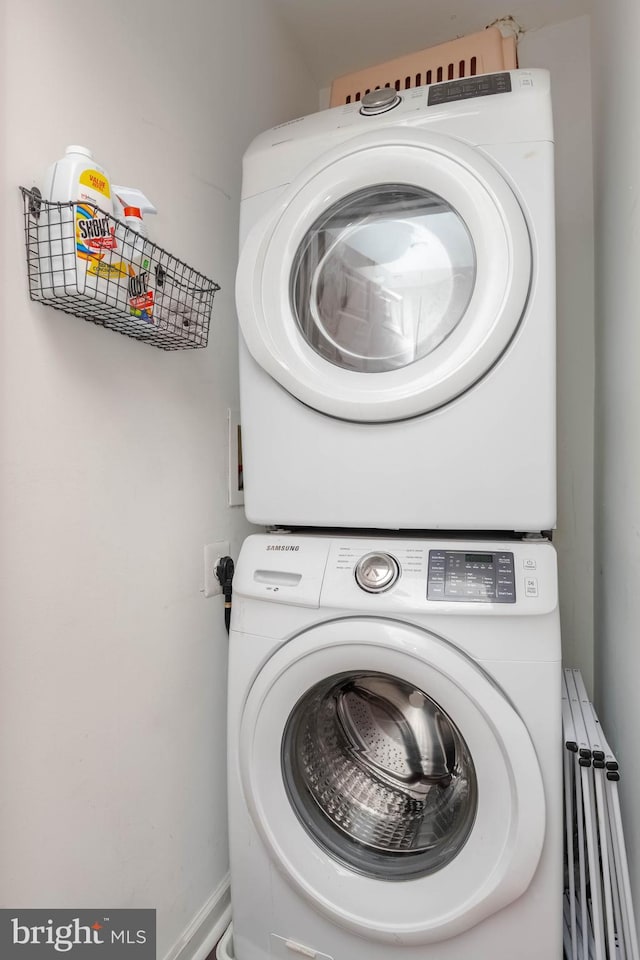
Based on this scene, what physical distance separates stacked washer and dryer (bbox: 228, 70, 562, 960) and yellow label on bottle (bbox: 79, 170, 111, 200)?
0.37 m

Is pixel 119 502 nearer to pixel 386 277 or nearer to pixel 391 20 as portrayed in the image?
pixel 386 277

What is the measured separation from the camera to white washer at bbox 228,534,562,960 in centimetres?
100

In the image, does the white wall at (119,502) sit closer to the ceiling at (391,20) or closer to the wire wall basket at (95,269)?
the wire wall basket at (95,269)

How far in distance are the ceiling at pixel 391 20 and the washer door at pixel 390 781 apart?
5.93 feet

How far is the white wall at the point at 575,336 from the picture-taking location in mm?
1721

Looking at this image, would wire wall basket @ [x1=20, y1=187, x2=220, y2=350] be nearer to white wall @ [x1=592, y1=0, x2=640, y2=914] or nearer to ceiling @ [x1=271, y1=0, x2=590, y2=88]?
white wall @ [x1=592, y1=0, x2=640, y2=914]

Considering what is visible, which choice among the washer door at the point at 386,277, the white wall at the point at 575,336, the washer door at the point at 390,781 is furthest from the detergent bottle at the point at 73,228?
the white wall at the point at 575,336

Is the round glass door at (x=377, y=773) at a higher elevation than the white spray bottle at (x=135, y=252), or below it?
below

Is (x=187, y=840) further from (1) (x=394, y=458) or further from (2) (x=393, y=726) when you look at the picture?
(1) (x=394, y=458)

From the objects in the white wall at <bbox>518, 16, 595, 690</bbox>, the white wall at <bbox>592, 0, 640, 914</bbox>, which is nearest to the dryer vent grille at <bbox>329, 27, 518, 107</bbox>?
the white wall at <bbox>592, 0, 640, 914</bbox>

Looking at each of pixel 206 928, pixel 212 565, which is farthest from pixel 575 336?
pixel 206 928

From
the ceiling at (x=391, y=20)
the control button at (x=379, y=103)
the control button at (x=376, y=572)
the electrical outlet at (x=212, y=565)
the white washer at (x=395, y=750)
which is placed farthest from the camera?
the ceiling at (x=391, y=20)

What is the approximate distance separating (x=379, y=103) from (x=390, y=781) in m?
1.50

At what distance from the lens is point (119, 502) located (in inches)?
44.0
